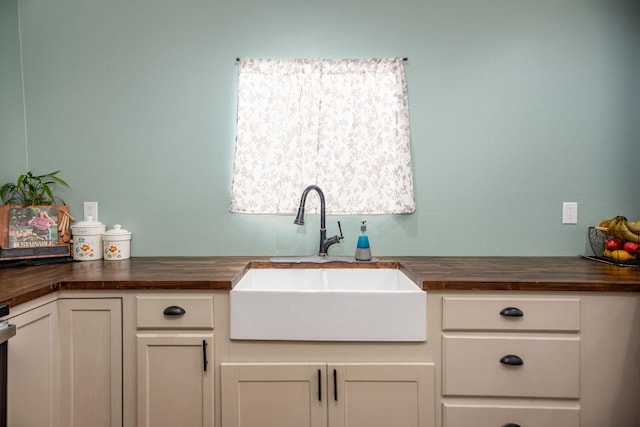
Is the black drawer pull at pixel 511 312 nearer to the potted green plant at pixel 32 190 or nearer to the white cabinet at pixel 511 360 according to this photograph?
the white cabinet at pixel 511 360

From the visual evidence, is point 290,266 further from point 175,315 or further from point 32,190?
point 32,190

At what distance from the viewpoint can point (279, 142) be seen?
1.95 meters

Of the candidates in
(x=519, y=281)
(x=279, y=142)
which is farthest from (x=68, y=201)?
(x=519, y=281)

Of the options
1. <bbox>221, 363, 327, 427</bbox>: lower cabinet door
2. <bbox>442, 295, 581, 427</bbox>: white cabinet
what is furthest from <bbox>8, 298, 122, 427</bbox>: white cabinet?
<bbox>442, 295, 581, 427</bbox>: white cabinet

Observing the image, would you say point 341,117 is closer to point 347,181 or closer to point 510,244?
point 347,181

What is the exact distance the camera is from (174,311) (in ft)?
4.50

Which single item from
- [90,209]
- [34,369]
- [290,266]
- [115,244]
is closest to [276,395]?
[290,266]

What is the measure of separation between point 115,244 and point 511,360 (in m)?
1.87

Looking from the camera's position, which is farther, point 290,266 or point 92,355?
point 290,266

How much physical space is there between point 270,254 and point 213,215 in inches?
14.9

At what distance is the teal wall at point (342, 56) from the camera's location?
1954mm

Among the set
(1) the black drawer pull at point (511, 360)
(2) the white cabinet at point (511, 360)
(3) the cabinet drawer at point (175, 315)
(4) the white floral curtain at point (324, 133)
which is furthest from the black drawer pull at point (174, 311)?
(1) the black drawer pull at point (511, 360)

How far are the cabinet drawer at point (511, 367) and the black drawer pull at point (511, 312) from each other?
0.09m

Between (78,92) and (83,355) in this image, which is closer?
(83,355)
